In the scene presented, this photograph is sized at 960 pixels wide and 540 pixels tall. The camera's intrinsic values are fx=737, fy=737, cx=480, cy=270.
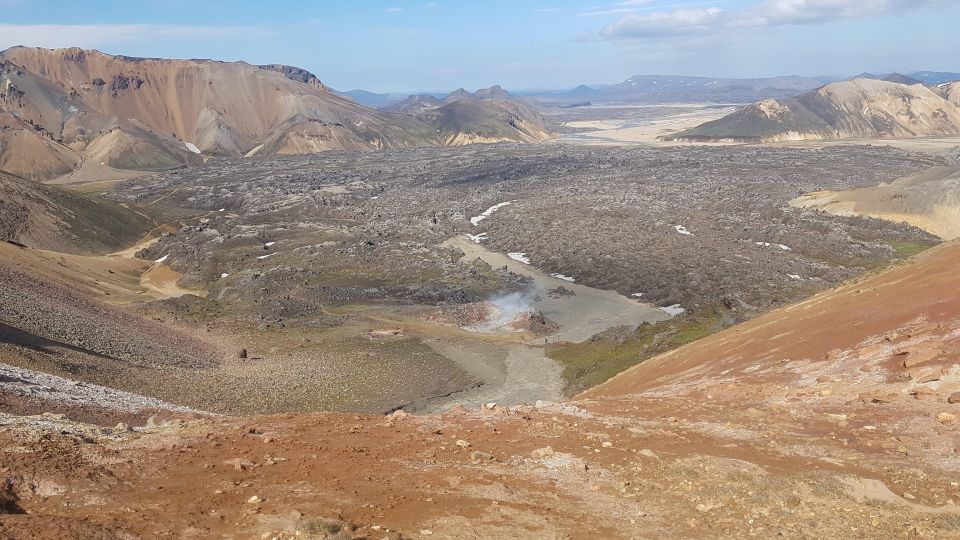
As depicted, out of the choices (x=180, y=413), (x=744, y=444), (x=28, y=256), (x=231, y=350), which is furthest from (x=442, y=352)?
(x=28, y=256)

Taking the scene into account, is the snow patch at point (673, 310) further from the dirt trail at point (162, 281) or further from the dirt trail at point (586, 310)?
the dirt trail at point (162, 281)

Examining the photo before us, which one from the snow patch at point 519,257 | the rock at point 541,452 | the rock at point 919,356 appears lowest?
the snow patch at point 519,257

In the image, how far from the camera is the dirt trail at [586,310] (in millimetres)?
74438

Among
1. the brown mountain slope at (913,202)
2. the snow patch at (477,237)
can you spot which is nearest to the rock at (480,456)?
the snow patch at (477,237)

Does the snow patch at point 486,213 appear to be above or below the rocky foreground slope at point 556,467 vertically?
below

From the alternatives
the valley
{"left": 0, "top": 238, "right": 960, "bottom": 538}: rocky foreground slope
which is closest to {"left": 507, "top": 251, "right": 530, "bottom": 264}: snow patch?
the valley

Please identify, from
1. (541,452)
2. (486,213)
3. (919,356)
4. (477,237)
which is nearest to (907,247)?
(477,237)

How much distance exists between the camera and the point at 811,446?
2202 centimetres

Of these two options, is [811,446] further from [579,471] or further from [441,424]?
[441,424]

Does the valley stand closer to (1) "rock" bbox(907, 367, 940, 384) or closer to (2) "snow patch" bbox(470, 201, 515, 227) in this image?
(1) "rock" bbox(907, 367, 940, 384)

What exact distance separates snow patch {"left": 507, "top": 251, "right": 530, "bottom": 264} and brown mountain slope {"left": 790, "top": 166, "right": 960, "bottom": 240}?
60.0 metres

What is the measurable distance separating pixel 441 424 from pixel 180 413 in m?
13.2

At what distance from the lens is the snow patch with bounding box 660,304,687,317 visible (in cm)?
7769

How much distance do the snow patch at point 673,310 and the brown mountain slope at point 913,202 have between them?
2370 inches
